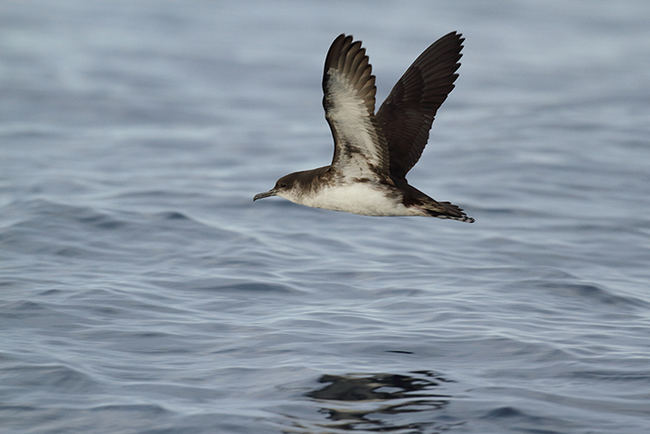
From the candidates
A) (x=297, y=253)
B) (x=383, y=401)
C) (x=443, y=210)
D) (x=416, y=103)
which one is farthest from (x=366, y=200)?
(x=297, y=253)

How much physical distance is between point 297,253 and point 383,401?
427 cm

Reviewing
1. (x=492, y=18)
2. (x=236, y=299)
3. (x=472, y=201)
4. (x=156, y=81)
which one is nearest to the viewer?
(x=236, y=299)

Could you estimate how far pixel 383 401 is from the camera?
7.78 metres

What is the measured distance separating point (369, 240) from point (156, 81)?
1091 centimetres

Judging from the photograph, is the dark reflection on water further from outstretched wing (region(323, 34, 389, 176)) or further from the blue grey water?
outstretched wing (region(323, 34, 389, 176))

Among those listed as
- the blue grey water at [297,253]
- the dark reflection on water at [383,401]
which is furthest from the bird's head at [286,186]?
the dark reflection on water at [383,401]

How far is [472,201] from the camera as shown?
1445 centimetres

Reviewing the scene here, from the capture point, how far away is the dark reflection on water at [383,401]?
7.41 metres

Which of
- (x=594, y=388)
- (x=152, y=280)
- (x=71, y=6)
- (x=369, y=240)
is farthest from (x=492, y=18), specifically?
(x=594, y=388)

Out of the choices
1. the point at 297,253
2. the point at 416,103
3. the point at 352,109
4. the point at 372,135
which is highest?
the point at 416,103

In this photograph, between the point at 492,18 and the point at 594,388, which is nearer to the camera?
the point at 594,388

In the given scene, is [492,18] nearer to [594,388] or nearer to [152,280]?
[152,280]

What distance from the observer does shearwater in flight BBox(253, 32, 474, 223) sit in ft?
24.2

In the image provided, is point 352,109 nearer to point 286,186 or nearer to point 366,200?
point 366,200
